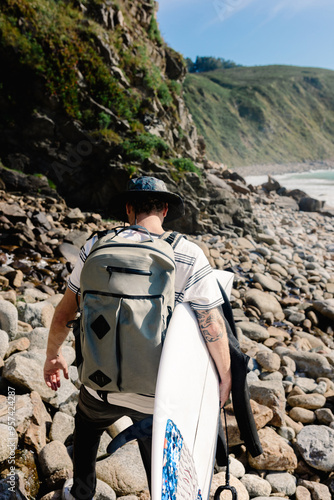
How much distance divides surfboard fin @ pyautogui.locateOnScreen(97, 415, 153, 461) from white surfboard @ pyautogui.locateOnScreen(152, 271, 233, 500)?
0.57ft

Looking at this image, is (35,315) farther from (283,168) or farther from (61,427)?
(283,168)

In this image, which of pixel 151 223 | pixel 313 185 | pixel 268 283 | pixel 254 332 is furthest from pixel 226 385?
pixel 313 185

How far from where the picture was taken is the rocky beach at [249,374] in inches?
92.6

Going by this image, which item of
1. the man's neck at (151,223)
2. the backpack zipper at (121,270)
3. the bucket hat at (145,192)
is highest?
the bucket hat at (145,192)

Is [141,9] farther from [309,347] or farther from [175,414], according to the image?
[175,414]

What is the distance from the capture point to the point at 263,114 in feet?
260

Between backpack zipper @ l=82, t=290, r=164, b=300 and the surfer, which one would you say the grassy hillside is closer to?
the surfer

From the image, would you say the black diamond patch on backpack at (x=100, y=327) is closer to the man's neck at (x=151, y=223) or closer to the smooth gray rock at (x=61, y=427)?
the man's neck at (x=151, y=223)

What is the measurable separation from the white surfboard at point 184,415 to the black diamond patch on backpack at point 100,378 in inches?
8.8

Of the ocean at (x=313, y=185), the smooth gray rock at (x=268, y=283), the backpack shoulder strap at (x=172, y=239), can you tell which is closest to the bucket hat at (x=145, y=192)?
the backpack shoulder strap at (x=172, y=239)

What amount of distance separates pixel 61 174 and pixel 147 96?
5135 mm

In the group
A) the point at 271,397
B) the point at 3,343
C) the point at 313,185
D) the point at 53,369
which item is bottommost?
the point at 271,397

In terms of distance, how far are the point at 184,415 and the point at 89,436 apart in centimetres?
62

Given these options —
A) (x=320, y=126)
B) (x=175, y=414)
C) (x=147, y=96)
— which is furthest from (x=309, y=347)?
(x=320, y=126)
